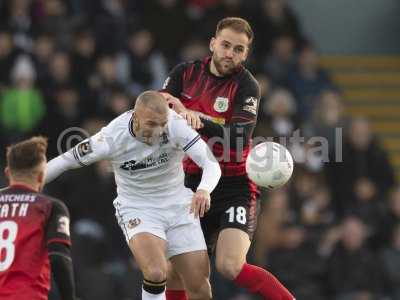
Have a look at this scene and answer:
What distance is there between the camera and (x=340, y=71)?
55.3 ft

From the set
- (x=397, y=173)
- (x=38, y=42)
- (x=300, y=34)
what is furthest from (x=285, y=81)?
(x=38, y=42)

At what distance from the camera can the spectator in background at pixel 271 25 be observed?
1495cm

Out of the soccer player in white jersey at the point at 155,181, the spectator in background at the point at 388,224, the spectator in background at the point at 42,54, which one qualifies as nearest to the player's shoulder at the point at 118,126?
the soccer player in white jersey at the point at 155,181

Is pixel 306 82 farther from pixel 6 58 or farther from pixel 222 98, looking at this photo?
pixel 222 98

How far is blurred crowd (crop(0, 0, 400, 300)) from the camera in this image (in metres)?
11.3

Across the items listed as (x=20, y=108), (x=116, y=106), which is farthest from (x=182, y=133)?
(x=20, y=108)

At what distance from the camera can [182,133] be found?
7.82 m

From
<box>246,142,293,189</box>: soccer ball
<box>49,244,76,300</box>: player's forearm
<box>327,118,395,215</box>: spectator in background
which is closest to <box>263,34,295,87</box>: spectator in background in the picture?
<box>327,118,395,215</box>: spectator in background

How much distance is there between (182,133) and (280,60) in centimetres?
701

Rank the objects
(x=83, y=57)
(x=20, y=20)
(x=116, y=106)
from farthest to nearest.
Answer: (x=20, y=20) < (x=83, y=57) < (x=116, y=106)

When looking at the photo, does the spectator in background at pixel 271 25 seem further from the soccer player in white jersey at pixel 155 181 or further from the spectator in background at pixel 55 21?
the soccer player in white jersey at pixel 155 181

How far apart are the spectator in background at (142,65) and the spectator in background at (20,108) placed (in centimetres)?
143

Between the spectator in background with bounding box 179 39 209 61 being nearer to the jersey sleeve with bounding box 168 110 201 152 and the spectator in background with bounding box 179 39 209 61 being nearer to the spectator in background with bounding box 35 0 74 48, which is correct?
the spectator in background with bounding box 35 0 74 48

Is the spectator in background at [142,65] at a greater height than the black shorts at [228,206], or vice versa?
the spectator in background at [142,65]
